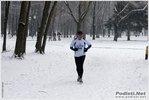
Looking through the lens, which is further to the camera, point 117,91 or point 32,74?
point 32,74

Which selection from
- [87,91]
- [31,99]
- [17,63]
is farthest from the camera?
[17,63]

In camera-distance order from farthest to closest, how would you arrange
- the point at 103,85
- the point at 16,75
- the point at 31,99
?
the point at 16,75 → the point at 103,85 → the point at 31,99

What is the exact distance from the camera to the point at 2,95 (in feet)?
23.2

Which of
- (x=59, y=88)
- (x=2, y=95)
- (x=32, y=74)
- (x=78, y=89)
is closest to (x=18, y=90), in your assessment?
(x=2, y=95)

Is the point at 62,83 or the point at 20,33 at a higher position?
the point at 20,33

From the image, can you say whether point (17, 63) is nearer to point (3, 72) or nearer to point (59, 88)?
point (3, 72)

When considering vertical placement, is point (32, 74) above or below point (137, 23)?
below

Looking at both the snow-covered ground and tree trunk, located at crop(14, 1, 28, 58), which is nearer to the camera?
the snow-covered ground

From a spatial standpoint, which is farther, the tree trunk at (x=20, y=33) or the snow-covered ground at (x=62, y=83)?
the tree trunk at (x=20, y=33)

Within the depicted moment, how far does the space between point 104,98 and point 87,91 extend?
864 millimetres

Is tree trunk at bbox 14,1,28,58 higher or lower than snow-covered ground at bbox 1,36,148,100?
higher

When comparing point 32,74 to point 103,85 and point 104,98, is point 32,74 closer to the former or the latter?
point 103,85

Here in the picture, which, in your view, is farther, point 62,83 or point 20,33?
point 20,33

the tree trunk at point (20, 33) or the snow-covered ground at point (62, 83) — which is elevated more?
the tree trunk at point (20, 33)
